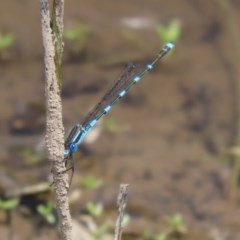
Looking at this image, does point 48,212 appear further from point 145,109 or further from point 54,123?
point 54,123

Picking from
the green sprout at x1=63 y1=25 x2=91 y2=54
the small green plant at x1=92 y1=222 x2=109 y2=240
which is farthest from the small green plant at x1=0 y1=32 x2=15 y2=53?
the small green plant at x1=92 y1=222 x2=109 y2=240

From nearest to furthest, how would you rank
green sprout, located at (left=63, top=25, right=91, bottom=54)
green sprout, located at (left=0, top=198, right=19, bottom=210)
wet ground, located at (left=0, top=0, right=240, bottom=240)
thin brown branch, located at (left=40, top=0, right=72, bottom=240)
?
1. thin brown branch, located at (left=40, top=0, right=72, bottom=240)
2. green sprout, located at (left=0, top=198, right=19, bottom=210)
3. wet ground, located at (left=0, top=0, right=240, bottom=240)
4. green sprout, located at (left=63, top=25, right=91, bottom=54)

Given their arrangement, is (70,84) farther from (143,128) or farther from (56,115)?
(56,115)

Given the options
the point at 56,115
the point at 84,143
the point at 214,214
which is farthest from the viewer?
the point at 84,143

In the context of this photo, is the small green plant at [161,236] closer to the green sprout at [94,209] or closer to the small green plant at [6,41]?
the green sprout at [94,209]

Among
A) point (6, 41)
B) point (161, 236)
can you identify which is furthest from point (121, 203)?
point (6, 41)

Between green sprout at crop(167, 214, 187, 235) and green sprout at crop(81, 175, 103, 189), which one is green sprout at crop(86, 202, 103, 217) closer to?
green sprout at crop(81, 175, 103, 189)

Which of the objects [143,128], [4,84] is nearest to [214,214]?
[143,128]
